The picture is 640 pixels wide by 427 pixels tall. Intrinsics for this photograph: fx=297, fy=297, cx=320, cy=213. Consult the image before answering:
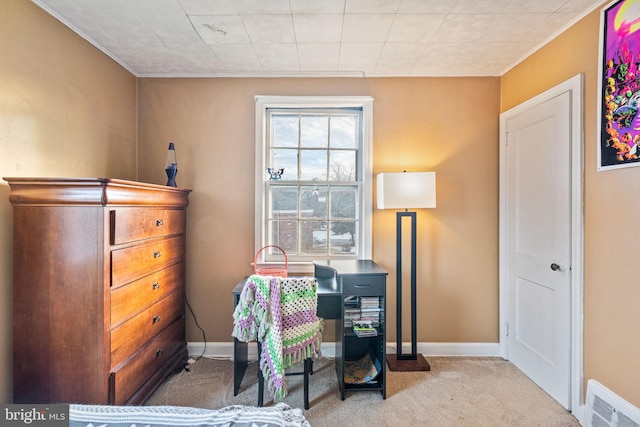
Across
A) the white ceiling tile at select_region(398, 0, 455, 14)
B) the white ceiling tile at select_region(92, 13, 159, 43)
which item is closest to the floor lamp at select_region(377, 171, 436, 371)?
the white ceiling tile at select_region(398, 0, 455, 14)

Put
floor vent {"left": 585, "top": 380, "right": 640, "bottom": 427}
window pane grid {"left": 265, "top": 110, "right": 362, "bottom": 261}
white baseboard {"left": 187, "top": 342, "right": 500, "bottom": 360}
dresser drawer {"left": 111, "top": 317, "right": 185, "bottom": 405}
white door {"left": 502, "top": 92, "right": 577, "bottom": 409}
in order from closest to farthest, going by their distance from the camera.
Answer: floor vent {"left": 585, "top": 380, "right": 640, "bottom": 427}, dresser drawer {"left": 111, "top": 317, "right": 185, "bottom": 405}, white door {"left": 502, "top": 92, "right": 577, "bottom": 409}, white baseboard {"left": 187, "top": 342, "right": 500, "bottom": 360}, window pane grid {"left": 265, "top": 110, "right": 362, "bottom": 261}

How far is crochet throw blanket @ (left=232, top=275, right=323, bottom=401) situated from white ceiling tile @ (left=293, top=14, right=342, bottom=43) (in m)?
1.70

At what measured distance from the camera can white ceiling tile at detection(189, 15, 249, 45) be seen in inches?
76.4

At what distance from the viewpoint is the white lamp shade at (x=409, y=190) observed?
7.88ft

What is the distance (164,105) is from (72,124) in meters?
0.83

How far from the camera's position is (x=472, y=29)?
2037 millimetres

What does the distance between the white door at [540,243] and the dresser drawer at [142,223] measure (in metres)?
2.84

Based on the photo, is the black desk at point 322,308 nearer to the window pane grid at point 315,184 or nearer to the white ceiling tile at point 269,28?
the window pane grid at point 315,184

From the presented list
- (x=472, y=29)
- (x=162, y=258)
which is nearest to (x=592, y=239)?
(x=472, y=29)

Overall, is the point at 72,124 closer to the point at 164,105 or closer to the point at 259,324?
the point at 164,105

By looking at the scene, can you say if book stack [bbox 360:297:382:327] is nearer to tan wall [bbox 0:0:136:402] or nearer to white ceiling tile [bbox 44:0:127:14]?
tan wall [bbox 0:0:136:402]

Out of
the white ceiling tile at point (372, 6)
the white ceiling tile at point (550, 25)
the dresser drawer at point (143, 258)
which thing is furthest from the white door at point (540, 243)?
the dresser drawer at point (143, 258)

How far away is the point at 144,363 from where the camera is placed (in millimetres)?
2008

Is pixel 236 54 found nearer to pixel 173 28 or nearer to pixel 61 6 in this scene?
pixel 173 28
